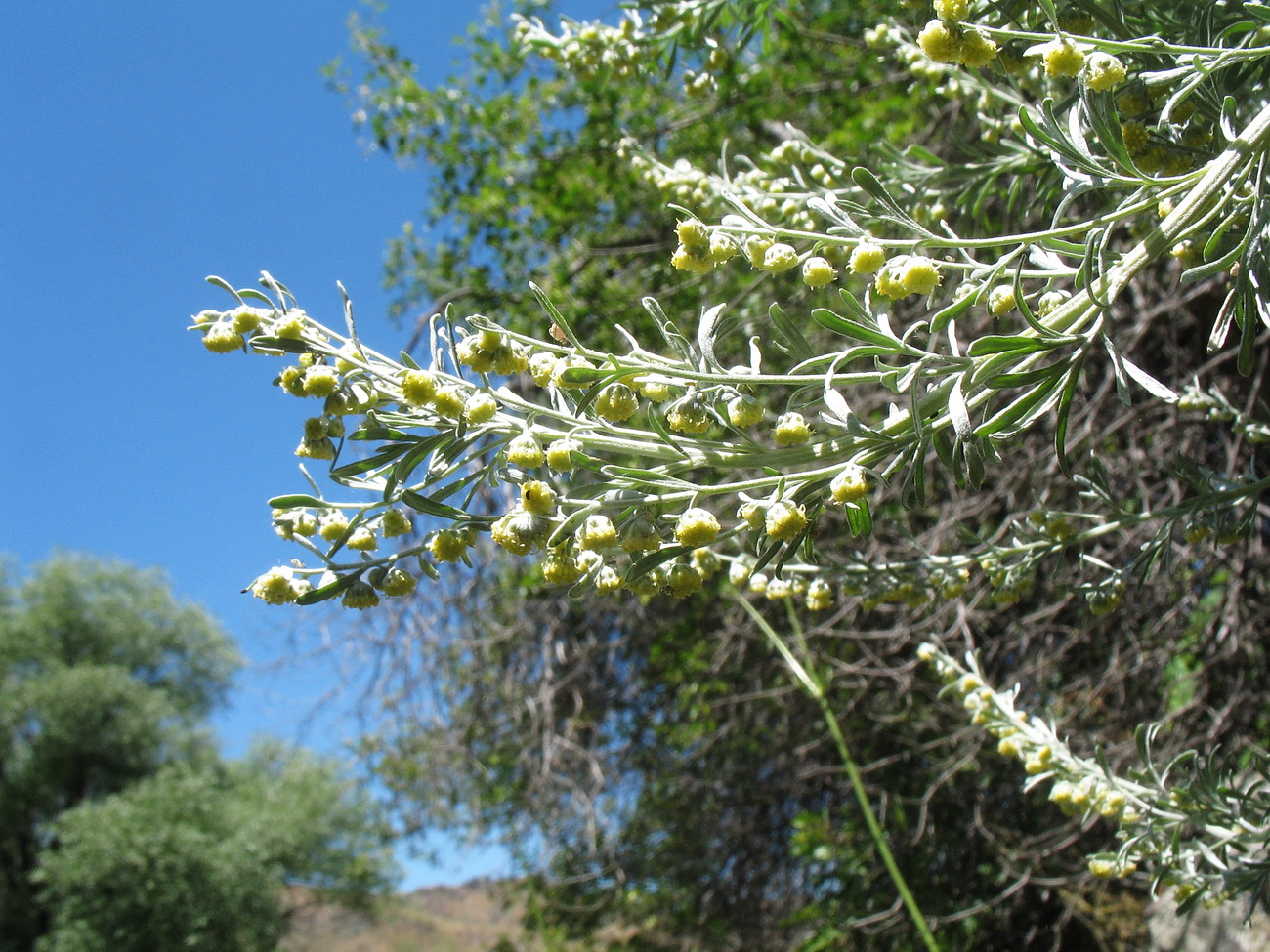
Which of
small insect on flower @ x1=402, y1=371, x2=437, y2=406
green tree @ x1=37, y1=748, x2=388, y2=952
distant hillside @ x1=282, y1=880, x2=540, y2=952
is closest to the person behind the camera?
small insect on flower @ x1=402, y1=371, x2=437, y2=406

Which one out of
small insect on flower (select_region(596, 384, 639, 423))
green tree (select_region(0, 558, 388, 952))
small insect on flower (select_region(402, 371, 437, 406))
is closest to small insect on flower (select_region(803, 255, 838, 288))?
small insect on flower (select_region(596, 384, 639, 423))

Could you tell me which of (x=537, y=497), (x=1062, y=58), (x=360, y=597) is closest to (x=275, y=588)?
(x=360, y=597)

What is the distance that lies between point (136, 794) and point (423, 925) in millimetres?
5223

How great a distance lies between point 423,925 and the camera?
11945 mm

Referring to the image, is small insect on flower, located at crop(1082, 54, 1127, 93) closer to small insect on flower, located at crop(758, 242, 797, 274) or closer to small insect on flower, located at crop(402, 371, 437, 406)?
small insect on flower, located at crop(758, 242, 797, 274)

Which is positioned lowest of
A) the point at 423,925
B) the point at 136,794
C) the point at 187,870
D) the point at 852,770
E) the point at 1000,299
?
the point at 852,770

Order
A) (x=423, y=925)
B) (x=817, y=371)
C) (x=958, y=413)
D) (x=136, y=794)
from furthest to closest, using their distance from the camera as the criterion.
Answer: (x=136, y=794)
(x=423, y=925)
(x=817, y=371)
(x=958, y=413)

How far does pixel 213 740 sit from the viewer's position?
1772cm

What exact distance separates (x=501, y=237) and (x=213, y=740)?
637 inches

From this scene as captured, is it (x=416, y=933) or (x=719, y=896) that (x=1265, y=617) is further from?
(x=416, y=933)

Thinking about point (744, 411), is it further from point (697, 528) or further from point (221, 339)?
point (221, 339)

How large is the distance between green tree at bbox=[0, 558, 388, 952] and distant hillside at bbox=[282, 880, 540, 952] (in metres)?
0.66

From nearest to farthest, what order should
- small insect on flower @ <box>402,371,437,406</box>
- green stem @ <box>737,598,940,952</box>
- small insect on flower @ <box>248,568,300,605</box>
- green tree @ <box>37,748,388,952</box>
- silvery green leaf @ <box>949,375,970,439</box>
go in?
silvery green leaf @ <box>949,375,970,439</box> < small insect on flower @ <box>402,371,437,406</box> < small insect on flower @ <box>248,568,300,605</box> < green stem @ <box>737,598,940,952</box> < green tree @ <box>37,748,388,952</box>

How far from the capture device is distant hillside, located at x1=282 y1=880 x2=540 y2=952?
5961mm
